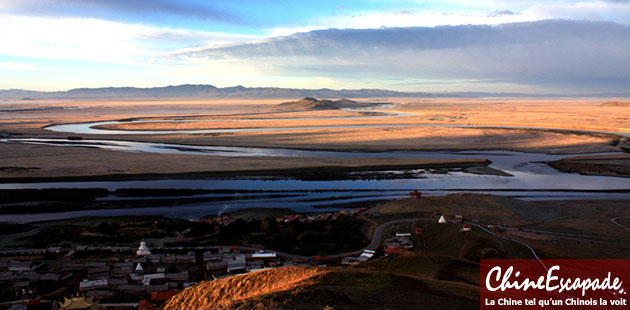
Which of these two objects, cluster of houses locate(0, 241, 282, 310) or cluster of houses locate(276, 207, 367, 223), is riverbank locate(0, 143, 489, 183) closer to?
→ cluster of houses locate(276, 207, 367, 223)

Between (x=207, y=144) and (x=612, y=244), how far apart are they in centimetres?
4425

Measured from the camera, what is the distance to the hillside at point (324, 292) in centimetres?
1045

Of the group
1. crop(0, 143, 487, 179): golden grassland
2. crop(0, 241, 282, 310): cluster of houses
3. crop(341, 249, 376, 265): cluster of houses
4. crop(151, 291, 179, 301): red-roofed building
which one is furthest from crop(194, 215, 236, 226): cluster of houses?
crop(0, 143, 487, 179): golden grassland

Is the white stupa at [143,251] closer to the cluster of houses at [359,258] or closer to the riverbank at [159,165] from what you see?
the cluster of houses at [359,258]

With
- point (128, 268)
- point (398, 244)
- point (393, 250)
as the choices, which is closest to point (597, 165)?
point (398, 244)

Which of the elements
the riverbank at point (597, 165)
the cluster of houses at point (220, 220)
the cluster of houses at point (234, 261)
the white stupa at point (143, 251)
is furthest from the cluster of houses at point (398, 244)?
the riverbank at point (597, 165)

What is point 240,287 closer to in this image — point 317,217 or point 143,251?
point 143,251

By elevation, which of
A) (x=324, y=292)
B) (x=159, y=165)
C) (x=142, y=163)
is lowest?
(x=159, y=165)

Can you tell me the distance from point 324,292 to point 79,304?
29.1 feet

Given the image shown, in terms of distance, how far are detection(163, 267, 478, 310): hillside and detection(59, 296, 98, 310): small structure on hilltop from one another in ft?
11.1

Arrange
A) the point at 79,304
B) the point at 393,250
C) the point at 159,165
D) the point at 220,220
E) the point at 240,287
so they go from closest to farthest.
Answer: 1. the point at 240,287
2. the point at 79,304
3. the point at 393,250
4. the point at 220,220
5. the point at 159,165

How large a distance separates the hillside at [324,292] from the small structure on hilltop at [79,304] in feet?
11.1

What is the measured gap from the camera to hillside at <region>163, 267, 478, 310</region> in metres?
10.5

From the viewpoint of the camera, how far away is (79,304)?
14.8 meters
